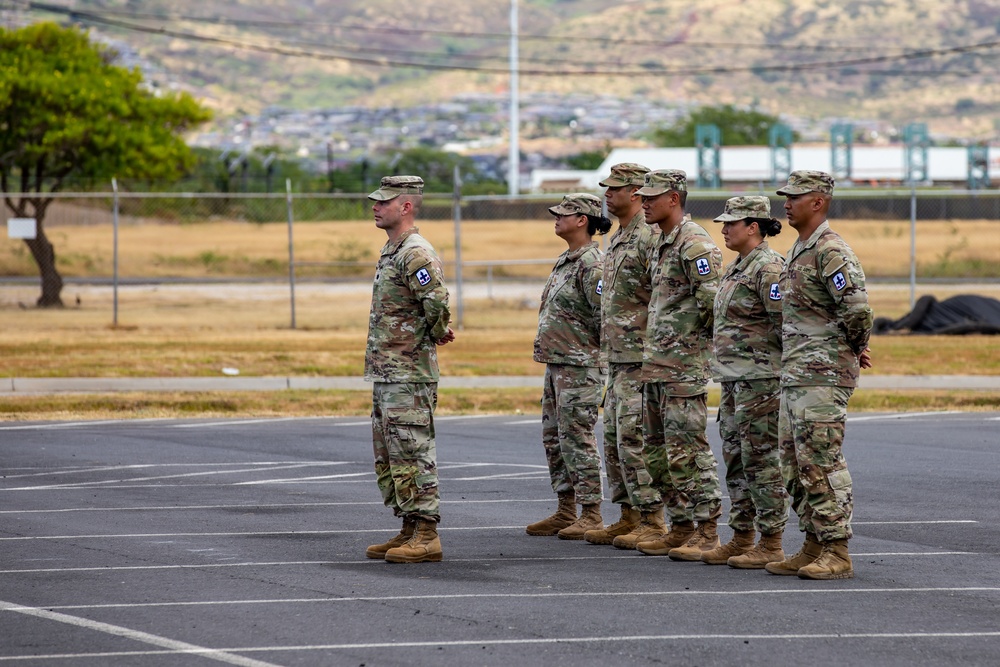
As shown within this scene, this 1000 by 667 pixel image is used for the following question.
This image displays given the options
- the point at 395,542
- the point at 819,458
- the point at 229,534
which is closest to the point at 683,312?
the point at 819,458

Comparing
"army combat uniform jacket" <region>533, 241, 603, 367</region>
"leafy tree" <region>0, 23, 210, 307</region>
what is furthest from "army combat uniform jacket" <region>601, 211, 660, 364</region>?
"leafy tree" <region>0, 23, 210, 307</region>

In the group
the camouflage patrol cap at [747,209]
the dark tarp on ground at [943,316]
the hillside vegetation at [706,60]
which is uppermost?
the hillside vegetation at [706,60]

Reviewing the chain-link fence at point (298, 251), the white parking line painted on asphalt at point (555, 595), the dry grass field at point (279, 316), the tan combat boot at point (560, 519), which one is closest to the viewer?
the white parking line painted on asphalt at point (555, 595)

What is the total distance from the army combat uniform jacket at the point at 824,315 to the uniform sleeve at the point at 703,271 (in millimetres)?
641

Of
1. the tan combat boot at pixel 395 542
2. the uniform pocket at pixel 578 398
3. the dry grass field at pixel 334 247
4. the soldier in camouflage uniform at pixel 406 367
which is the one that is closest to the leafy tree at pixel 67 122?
the dry grass field at pixel 334 247

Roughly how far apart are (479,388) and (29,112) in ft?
53.5

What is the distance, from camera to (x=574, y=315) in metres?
10.4

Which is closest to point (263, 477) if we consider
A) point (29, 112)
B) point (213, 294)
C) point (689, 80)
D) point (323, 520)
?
point (323, 520)

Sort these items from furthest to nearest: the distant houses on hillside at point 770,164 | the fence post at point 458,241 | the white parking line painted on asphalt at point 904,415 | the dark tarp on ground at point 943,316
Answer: the distant houses on hillside at point 770,164
the fence post at point 458,241
the dark tarp on ground at point 943,316
the white parking line painted on asphalt at point 904,415

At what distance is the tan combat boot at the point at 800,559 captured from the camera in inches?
347

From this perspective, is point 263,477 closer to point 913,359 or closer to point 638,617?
point 638,617

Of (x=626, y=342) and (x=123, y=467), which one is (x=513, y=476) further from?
(x=123, y=467)

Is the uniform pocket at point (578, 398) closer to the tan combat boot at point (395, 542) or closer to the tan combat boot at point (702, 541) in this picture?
the tan combat boot at point (702, 541)

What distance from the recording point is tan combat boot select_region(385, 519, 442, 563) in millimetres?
9195
